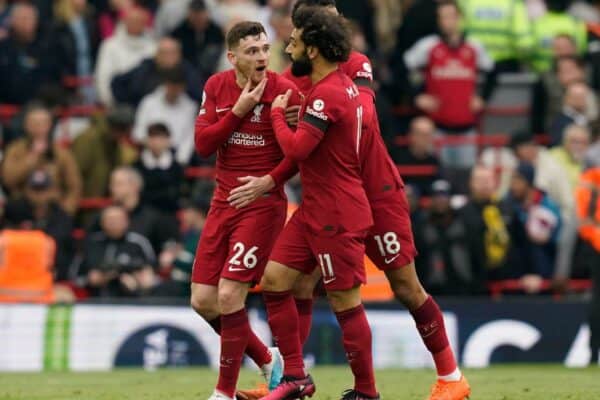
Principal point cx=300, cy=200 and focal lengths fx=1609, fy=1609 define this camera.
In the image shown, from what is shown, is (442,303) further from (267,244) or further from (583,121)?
(267,244)

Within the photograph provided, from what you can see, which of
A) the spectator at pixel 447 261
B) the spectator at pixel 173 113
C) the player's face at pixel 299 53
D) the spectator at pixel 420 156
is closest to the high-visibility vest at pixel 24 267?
the spectator at pixel 173 113

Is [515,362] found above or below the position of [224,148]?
below

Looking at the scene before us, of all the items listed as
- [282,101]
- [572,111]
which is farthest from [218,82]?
[572,111]

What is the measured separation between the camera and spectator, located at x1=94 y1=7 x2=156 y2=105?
19.2 meters

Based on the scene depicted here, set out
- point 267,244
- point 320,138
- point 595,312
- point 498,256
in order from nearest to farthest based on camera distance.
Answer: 1. point 320,138
2. point 267,244
3. point 595,312
4. point 498,256

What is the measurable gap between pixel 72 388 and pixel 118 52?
24.6 ft

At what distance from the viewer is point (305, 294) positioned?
10.6 meters

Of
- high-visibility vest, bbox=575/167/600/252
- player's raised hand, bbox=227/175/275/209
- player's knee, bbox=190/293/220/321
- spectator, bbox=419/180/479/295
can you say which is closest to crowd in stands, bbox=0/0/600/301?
spectator, bbox=419/180/479/295

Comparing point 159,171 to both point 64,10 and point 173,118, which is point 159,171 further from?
point 64,10

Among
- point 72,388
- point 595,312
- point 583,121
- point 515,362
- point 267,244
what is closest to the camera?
point 267,244

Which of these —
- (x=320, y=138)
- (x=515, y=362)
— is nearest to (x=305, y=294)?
(x=320, y=138)

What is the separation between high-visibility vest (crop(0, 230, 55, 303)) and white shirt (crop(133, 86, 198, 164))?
2.45 metres

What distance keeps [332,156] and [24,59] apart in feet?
32.6

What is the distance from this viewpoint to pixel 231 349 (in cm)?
1027
